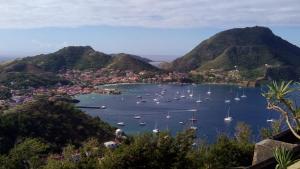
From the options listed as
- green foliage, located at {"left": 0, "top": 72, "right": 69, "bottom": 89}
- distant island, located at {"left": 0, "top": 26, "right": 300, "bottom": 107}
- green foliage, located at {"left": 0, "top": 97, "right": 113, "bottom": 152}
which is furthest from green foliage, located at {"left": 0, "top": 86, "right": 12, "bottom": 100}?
green foliage, located at {"left": 0, "top": 97, "right": 113, "bottom": 152}

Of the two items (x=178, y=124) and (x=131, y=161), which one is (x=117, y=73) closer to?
(x=178, y=124)

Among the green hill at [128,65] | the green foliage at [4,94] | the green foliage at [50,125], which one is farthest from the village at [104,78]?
the green foliage at [50,125]

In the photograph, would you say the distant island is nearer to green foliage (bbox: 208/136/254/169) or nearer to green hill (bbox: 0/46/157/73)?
green hill (bbox: 0/46/157/73)

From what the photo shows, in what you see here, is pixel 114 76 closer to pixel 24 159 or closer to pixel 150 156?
pixel 24 159

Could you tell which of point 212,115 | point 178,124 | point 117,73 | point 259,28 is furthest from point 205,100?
point 259,28

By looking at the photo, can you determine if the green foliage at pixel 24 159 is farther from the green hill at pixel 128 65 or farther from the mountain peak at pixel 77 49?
the mountain peak at pixel 77 49
